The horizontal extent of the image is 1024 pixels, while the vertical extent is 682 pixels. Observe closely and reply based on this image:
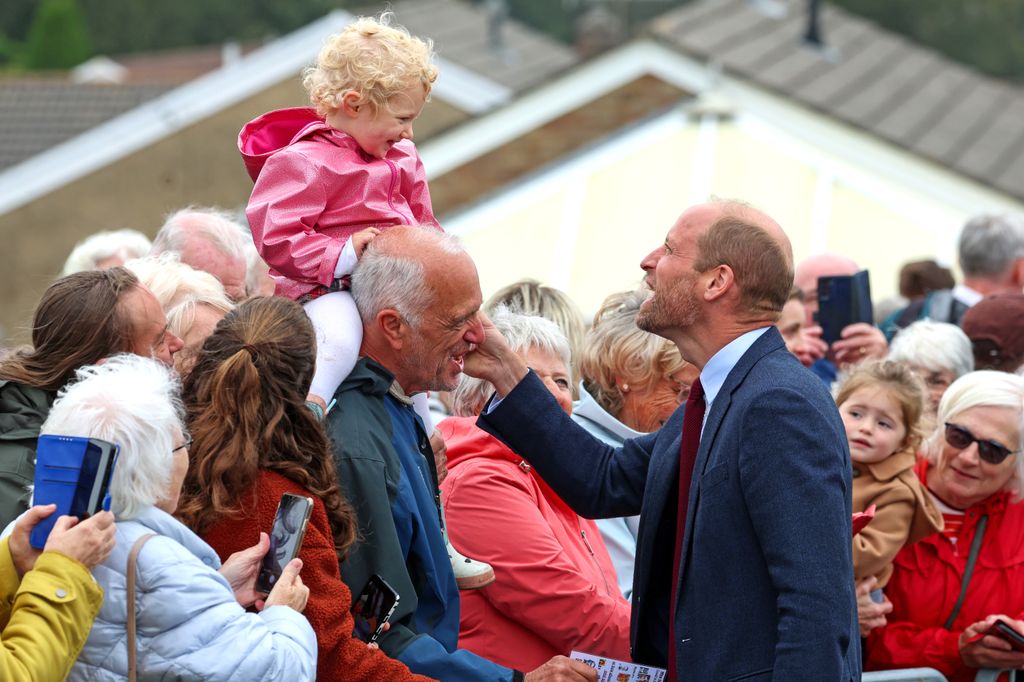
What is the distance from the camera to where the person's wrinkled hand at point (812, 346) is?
6325 mm

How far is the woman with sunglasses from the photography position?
461cm

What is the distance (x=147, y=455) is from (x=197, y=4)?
6596cm

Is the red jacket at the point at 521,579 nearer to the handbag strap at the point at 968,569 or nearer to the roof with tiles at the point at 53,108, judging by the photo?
the handbag strap at the point at 968,569

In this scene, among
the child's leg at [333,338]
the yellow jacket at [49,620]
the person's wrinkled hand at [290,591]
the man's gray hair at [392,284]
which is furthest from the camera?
the man's gray hair at [392,284]

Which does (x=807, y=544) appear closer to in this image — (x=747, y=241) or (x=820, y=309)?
(x=747, y=241)

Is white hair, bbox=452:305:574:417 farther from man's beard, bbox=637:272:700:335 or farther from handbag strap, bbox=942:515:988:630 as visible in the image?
handbag strap, bbox=942:515:988:630

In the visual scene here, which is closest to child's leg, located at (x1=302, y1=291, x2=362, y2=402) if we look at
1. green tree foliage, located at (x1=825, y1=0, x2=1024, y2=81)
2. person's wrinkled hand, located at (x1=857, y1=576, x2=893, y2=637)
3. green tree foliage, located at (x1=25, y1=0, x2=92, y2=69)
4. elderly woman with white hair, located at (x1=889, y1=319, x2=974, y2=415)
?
person's wrinkled hand, located at (x1=857, y1=576, x2=893, y2=637)

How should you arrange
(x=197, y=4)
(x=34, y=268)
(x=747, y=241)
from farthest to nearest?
(x=197, y=4) → (x=34, y=268) → (x=747, y=241)

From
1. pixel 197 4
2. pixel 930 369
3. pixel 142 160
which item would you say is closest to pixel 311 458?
pixel 930 369

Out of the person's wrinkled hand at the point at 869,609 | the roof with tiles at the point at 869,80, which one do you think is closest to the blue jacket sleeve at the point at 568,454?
the person's wrinkled hand at the point at 869,609

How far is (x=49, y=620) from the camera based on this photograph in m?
2.64

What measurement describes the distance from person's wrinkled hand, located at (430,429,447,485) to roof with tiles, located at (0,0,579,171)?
17.0 metres

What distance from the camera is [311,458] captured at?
10.3 ft

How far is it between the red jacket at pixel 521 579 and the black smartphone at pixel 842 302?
102 inches
